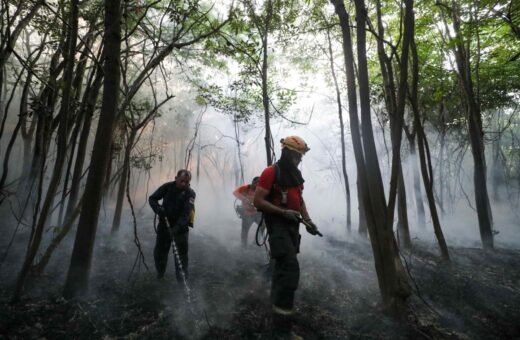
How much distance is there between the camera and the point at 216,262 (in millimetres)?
6566

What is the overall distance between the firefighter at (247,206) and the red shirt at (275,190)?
3.44 metres

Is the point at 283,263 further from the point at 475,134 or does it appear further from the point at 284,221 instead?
the point at 475,134

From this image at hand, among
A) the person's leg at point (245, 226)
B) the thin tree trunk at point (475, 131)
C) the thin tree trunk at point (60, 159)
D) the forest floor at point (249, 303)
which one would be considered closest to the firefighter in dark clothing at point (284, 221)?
the forest floor at point (249, 303)

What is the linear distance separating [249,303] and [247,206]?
3.49m

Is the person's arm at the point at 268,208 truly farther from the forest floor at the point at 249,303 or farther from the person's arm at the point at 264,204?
the forest floor at the point at 249,303

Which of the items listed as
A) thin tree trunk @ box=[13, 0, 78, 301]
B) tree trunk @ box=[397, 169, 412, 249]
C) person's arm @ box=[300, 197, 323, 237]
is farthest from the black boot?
tree trunk @ box=[397, 169, 412, 249]

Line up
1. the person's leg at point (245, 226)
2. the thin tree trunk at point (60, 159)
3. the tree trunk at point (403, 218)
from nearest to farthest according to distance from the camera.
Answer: the thin tree trunk at point (60, 159)
the tree trunk at point (403, 218)
the person's leg at point (245, 226)

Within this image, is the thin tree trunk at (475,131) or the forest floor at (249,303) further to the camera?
the thin tree trunk at (475,131)

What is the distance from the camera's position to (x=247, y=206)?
7609mm

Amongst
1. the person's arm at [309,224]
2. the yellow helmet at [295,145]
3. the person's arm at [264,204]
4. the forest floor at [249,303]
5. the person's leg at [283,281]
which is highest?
the yellow helmet at [295,145]

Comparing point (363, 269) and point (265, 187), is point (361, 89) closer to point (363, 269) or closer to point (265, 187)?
point (265, 187)

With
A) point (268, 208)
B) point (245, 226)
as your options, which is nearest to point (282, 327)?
point (268, 208)

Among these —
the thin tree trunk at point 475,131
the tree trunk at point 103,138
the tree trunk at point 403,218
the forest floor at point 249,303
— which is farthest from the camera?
the thin tree trunk at point 475,131

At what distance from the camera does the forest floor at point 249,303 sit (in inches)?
136
